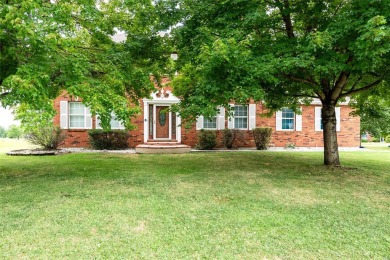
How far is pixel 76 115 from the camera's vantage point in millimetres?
14914

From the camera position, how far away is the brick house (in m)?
14.8

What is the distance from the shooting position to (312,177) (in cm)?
694

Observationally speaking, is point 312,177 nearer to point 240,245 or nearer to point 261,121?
point 240,245

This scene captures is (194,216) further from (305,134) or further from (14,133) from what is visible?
(14,133)

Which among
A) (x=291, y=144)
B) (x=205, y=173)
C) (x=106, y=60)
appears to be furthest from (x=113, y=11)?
(x=291, y=144)

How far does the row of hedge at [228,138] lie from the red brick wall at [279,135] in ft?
1.76

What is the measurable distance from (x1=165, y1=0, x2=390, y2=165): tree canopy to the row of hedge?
6.50 m

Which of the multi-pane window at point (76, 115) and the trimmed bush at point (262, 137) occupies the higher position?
the multi-pane window at point (76, 115)

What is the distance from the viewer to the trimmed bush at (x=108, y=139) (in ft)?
46.3

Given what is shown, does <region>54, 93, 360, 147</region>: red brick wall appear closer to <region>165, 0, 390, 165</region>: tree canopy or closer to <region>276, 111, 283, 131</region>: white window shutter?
<region>276, 111, 283, 131</region>: white window shutter

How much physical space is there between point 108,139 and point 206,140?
522 centimetres

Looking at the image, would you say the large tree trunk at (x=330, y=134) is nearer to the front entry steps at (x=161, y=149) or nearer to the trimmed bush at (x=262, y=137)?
the trimmed bush at (x=262, y=137)

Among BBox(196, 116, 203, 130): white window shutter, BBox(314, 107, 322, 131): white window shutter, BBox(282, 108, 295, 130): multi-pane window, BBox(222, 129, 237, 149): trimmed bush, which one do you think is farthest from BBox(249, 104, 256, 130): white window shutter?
BBox(314, 107, 322, 131): white window shutter

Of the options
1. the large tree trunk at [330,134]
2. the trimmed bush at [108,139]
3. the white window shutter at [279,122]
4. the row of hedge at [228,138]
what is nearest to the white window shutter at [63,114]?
the trimmed bush at [108,139]
